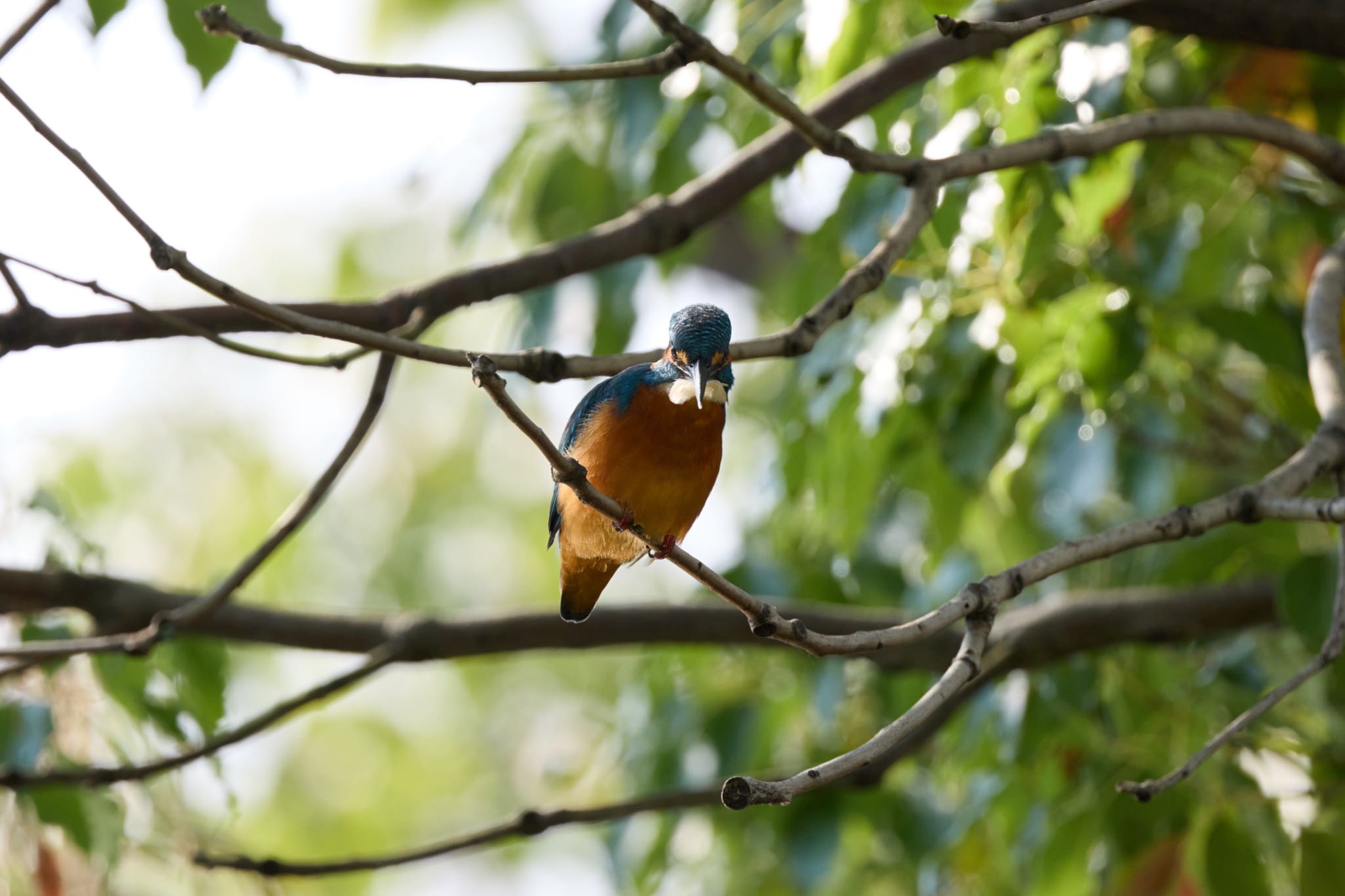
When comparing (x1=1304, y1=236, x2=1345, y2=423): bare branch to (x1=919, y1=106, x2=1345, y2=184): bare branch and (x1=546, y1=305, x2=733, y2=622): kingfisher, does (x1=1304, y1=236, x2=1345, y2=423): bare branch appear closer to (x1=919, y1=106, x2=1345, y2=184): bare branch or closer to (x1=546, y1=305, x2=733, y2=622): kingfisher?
(x1=919, y1=106, x2=1345, y2=184): bare branch

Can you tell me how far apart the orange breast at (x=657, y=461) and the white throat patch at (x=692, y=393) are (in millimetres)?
22

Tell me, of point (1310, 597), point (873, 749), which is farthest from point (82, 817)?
point (1310, 597)

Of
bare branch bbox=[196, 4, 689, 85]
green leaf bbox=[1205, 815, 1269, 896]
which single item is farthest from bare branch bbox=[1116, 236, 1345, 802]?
bare branch bbox=[196, 4, 689, 85]

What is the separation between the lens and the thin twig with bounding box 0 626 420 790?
129 inches

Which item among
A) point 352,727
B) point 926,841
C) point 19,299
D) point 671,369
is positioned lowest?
point 926,841

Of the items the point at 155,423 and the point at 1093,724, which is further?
the point at 155,423

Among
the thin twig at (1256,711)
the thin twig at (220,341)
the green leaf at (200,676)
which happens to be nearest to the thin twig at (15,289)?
the thin twig at (220,341)

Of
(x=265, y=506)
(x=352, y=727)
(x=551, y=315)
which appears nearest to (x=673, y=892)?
(x=551, y=315)

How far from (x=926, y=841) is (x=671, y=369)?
2.75m

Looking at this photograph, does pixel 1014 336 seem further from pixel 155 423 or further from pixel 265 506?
pixel 155 423

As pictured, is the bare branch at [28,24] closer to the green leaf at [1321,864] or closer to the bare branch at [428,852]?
the bare branch at [428,852]

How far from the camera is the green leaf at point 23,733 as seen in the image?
3.33 metres

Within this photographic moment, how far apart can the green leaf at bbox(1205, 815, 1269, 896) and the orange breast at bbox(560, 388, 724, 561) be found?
2065 mm

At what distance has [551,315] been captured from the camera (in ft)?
14.2
